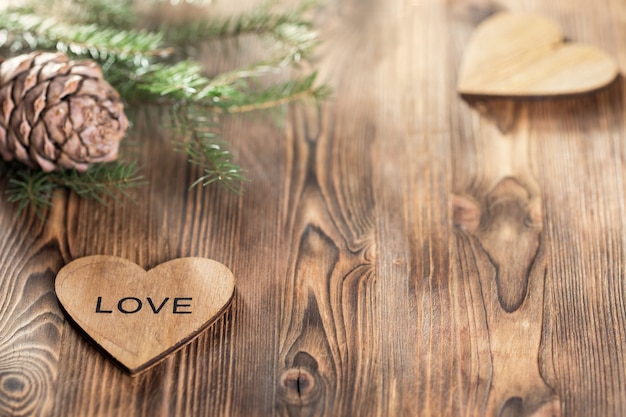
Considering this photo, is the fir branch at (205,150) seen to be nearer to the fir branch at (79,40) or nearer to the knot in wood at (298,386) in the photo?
the fir branch at (79,40)

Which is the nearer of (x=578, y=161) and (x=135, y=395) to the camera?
(x=135, y=395)

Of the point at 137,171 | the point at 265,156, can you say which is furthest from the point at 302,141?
the point at 137,171

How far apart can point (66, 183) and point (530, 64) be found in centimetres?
60

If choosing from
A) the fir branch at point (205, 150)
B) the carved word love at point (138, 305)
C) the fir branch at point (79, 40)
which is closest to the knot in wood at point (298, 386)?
the carved word love at point (138, 305)

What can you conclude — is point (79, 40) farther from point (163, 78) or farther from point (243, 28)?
point (243, 28)

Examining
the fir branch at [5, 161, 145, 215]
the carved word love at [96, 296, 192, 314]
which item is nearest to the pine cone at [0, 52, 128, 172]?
the fir branch at [5, 161, 145, 215]

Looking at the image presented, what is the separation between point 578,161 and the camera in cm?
94

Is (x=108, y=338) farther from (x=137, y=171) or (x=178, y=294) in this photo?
(x=137, y=171)

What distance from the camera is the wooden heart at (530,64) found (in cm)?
100

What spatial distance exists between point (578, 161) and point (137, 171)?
53cm

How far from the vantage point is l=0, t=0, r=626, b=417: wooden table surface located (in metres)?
0.75

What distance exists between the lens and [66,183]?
0.87 metres

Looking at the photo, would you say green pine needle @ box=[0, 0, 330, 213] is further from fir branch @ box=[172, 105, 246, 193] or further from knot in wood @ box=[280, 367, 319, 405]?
knot in wood @ box=[280, 367, 319, 405]

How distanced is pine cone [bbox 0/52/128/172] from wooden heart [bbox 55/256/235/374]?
0.12 metres
